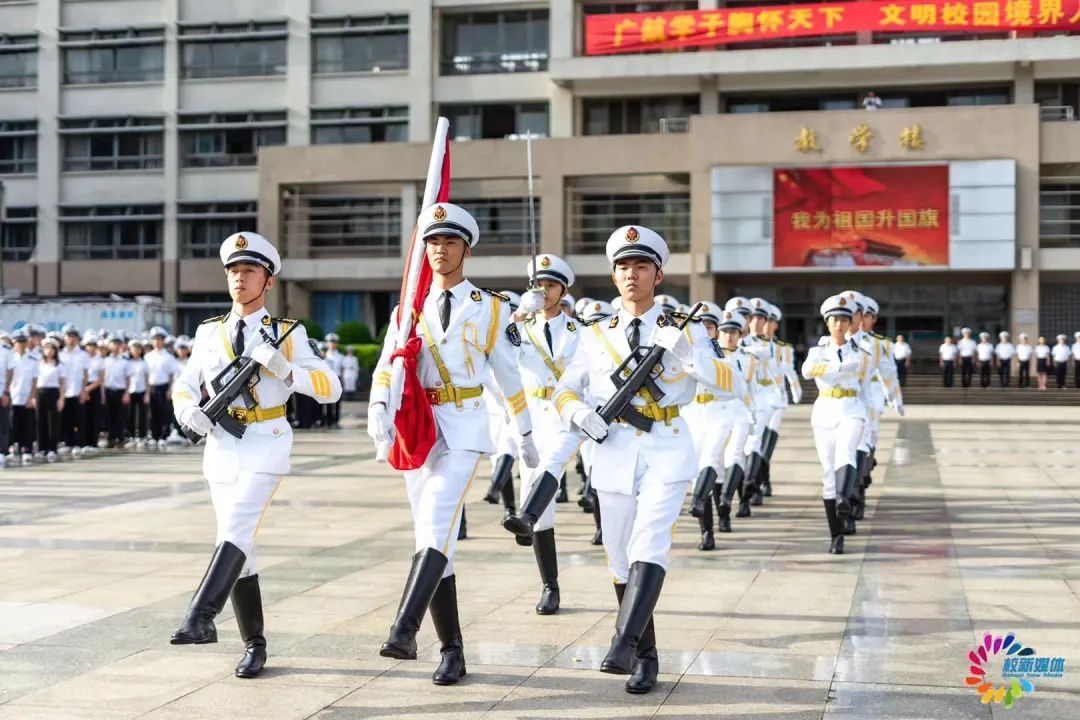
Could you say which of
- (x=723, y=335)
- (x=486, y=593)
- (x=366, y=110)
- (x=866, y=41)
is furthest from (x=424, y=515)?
(x=366, y=110)

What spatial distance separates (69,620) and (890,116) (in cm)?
3848

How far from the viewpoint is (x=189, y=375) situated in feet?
21.4

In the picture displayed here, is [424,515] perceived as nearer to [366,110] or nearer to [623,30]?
[623,30]

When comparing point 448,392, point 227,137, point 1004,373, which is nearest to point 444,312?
point 448,392

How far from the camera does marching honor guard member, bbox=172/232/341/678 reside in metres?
6.15

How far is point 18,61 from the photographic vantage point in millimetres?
53094

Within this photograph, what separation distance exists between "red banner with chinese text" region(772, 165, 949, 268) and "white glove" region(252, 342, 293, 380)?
38.3 meters

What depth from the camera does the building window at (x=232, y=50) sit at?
5072 centimetres

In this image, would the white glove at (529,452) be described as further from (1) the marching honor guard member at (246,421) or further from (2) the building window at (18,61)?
(2) the building window at (18,61)

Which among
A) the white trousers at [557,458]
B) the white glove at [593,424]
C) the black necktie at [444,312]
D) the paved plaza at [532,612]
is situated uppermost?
the black necktie at [444,312]

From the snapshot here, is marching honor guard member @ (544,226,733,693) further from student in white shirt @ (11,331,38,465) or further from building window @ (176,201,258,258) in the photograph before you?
building window @ (176,201,258,258)

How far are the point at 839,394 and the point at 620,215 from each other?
3540cm

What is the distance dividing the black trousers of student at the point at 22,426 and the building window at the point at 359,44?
3154 cm

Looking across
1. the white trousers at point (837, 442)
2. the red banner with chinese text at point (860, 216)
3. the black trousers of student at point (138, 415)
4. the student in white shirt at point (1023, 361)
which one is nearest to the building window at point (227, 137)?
the red banner with chinese text at point (860, 216)
